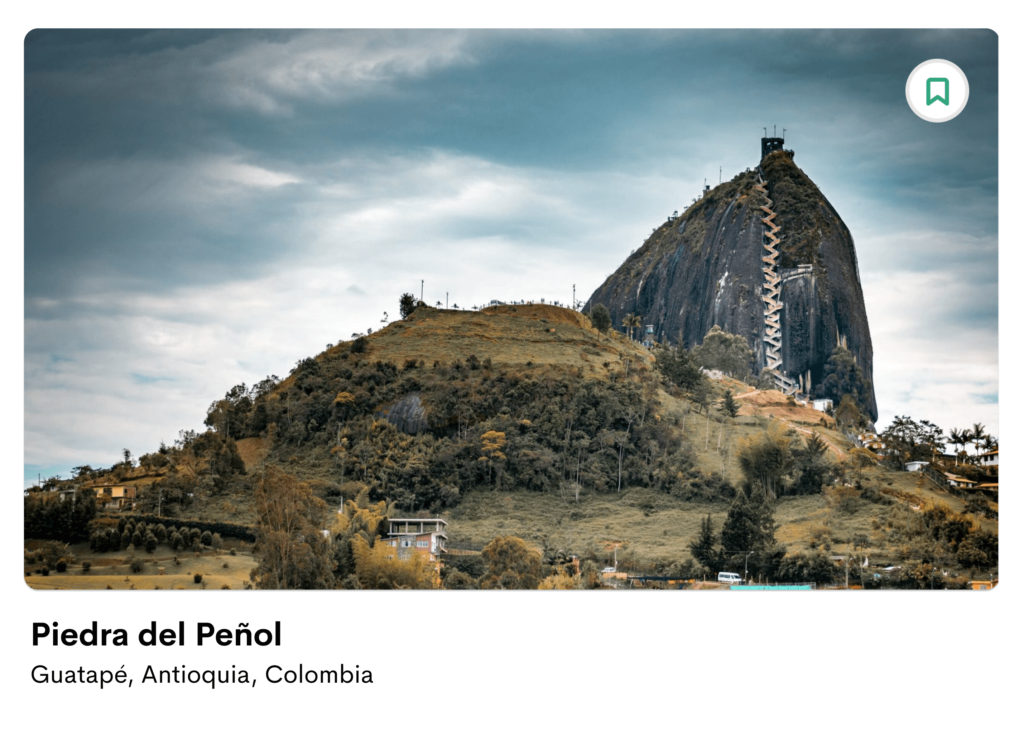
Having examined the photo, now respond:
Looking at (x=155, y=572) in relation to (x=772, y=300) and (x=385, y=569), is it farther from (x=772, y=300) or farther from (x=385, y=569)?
(x=772, y=300)

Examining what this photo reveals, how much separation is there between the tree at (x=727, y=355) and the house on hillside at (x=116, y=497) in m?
23.8

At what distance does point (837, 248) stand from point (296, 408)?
77.2 ft

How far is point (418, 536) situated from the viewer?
28.1 metres

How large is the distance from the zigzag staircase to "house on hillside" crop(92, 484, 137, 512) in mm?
25986

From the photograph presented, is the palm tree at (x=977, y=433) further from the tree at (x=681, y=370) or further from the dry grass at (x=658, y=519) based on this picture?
the tree at (x=681, y=370)

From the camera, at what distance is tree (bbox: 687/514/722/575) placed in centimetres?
2691

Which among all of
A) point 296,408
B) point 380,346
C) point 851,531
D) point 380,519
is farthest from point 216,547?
point 851,531

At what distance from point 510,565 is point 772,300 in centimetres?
2952

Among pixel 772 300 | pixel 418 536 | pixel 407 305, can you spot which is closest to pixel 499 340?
pixel 407 305

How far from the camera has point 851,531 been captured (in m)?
28.9

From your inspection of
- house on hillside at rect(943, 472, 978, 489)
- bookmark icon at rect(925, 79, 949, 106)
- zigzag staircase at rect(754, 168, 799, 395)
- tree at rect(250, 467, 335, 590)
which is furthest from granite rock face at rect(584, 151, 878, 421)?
tree at rect(250, 467, 335, 590)

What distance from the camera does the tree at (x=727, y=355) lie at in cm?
4791

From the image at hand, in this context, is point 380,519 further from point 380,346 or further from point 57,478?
point 380,346

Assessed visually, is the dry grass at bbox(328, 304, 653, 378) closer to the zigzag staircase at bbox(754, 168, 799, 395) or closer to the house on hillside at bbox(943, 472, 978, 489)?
the zigzag staircase at bbox(754, 168, 799, 395)
